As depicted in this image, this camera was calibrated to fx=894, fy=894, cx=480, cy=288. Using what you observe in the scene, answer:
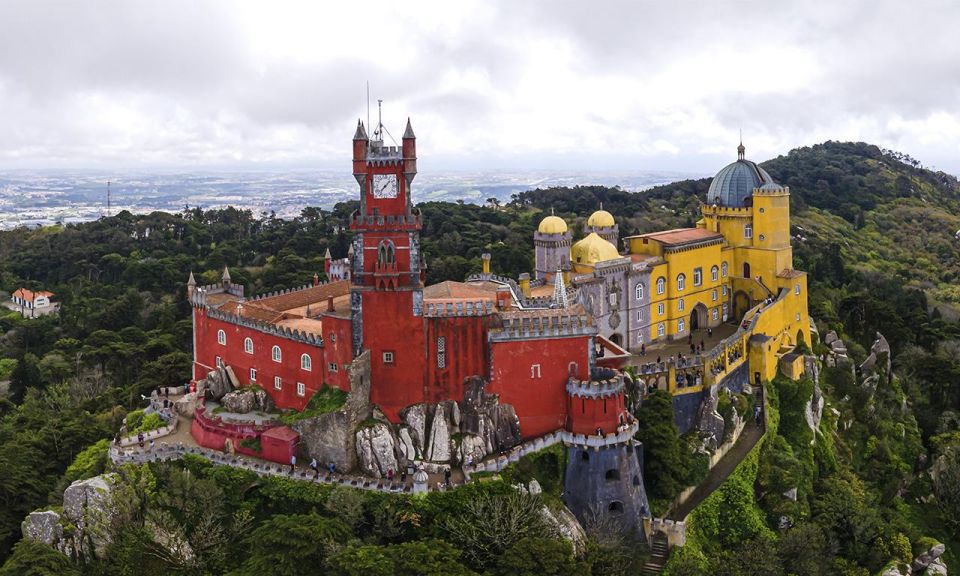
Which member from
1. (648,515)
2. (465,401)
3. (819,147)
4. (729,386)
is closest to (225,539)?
(465,401)

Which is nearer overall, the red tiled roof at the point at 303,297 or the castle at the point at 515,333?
the castle at the point at 515,333

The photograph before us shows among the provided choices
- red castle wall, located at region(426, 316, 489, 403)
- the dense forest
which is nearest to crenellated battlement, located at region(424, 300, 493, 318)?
red castle wall, located at region(426, 316, 489, 403)

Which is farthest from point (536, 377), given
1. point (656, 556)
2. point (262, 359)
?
point (262, 359)

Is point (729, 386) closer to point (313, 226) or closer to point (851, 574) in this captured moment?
point (851, 574)

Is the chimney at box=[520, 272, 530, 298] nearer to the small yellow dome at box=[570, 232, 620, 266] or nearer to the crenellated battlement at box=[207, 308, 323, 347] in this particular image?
the small yellow dome at box=[570, 232, 620, 266]

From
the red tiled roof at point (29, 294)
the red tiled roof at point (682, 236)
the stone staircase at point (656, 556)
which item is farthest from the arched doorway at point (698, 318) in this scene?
the red tiled roof at point (29, 294)

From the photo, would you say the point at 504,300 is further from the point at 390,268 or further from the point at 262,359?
the point at 262,359

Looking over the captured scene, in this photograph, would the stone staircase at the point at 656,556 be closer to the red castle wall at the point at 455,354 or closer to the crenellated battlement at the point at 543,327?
the crenellated battlement at the point at 543,327
